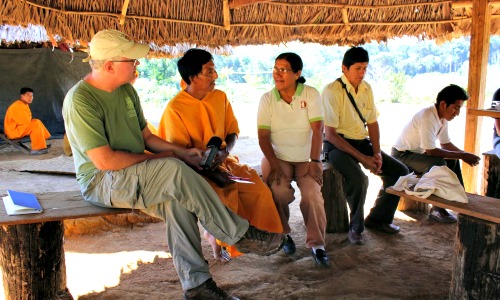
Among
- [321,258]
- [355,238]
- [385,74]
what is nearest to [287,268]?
[321,258]

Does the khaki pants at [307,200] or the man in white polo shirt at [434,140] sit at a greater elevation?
the man in white polo shirt at [434,140]

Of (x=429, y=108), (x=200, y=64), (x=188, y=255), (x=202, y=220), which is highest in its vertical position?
(x=200, y=64)

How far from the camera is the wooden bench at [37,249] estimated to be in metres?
2.91

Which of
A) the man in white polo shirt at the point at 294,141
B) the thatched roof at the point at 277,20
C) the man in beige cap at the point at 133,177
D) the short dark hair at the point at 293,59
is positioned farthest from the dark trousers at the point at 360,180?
the thatched roof at the point at 277,20

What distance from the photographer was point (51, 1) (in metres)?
4.84

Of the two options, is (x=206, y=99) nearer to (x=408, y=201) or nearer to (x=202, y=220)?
(x=202, y=220)

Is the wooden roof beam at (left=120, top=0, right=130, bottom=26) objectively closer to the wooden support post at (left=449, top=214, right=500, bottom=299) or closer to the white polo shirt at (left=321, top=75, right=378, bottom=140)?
the white polo shirt at (left=321, top=75, right=378, bottom=140)

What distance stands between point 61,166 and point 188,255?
4244 mm

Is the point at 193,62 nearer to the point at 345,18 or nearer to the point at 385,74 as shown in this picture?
the point at 345,18

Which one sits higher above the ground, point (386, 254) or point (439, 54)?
point (439, 54)

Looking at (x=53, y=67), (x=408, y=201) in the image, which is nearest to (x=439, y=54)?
(x=53, y=67)

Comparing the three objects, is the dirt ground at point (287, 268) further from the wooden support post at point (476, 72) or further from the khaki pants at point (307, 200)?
the wooden support post at point (476, 72)

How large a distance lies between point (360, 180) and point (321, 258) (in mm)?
862

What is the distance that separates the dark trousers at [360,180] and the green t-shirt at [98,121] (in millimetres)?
1914
